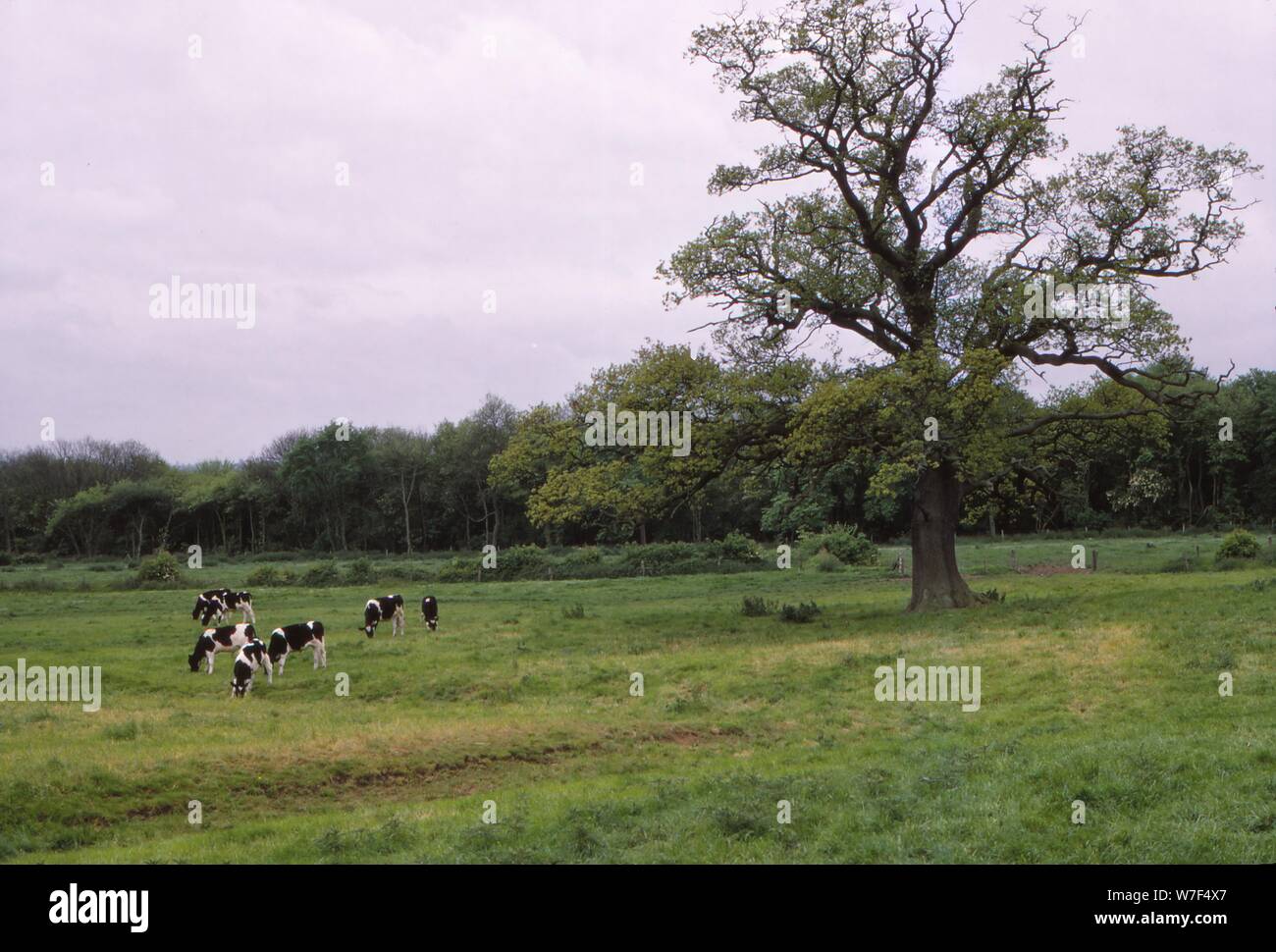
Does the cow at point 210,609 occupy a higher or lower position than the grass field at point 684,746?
higher

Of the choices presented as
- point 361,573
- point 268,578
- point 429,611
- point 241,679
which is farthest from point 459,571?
point 241,679

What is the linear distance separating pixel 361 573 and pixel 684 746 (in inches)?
1631

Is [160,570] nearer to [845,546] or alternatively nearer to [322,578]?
[322,578]

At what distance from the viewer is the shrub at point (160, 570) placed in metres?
53.2

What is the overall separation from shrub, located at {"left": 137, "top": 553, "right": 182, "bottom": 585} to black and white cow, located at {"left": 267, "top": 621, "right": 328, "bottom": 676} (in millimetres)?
33687

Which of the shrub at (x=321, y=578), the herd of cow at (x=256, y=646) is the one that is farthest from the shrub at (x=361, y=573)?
the herd of cow at (x=256, y=646)

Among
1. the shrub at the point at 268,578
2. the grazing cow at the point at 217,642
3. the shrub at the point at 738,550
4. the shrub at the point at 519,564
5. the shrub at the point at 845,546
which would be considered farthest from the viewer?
the shrub at the point at 738,550

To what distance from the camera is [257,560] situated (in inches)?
2943

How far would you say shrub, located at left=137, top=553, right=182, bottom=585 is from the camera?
53.2 meters

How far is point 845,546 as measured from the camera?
58.7 meters

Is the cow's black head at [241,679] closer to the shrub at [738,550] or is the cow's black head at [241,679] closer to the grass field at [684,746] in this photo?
the grass field at [684,746]

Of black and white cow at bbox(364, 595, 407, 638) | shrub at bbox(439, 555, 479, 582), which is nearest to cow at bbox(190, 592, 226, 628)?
black and white cow at bbox(364, 595, 407, 638)

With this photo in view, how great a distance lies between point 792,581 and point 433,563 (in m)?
24.4

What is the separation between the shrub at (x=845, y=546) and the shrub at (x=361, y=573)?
25.4m
